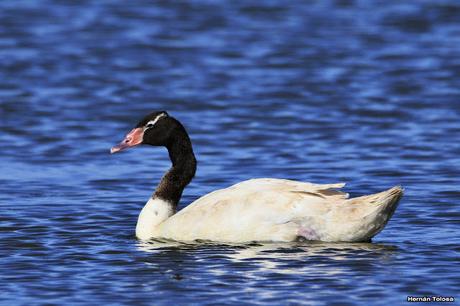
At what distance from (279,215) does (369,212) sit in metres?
0.84

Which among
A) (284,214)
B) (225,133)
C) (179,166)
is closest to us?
(284,214)

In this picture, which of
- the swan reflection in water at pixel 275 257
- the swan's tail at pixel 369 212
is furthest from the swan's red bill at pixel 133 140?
the swan's tail at pixel 369 212

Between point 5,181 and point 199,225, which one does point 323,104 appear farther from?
point 199,225

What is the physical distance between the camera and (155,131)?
14.5 meters

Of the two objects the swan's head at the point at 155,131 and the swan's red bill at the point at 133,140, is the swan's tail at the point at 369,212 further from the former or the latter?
the swan's red bill at the point at 133,140

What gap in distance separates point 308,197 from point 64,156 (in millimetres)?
6504

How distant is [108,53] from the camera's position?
27.7 metres

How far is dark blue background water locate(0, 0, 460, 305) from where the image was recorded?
12.1 metres

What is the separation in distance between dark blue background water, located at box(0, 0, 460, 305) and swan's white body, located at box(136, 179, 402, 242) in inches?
5.5

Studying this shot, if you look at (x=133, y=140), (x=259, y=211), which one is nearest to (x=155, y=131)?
(x=133, y=140)

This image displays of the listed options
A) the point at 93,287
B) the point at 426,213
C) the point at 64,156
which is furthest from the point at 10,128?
the point at 93,287

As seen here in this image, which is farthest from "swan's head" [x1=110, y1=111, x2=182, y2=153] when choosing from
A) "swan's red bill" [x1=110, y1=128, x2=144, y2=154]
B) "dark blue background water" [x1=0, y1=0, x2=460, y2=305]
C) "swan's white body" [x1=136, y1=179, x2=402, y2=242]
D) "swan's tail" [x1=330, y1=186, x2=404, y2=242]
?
"swan's tail" [x1=330, y1=186, x2=404, y2=242]

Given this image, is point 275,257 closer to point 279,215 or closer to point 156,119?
point 279,215

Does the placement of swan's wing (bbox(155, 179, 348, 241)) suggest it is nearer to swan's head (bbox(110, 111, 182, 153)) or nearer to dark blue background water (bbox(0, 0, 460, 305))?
dark blue background water (bbox(0, 0, 460, 305))
